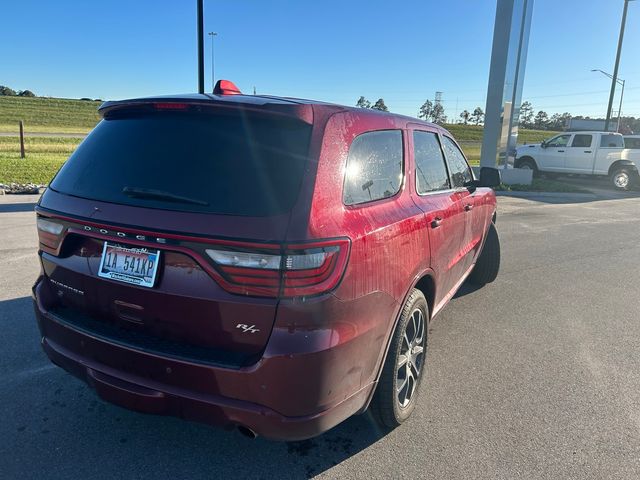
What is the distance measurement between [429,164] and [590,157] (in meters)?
18.5

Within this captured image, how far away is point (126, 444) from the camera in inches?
104

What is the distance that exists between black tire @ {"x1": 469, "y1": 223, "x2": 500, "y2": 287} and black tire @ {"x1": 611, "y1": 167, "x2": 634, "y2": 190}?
16003 mm

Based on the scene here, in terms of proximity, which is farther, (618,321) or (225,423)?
(618,321)

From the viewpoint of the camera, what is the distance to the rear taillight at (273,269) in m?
1.99

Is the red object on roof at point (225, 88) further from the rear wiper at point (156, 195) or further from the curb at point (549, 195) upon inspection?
the curb at point (549, 195)

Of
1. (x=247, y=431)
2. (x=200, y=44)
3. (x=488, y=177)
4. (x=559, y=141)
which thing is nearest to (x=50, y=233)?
(x=247, y=431)

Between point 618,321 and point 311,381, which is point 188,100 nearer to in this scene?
point 311,381

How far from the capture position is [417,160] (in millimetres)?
3246

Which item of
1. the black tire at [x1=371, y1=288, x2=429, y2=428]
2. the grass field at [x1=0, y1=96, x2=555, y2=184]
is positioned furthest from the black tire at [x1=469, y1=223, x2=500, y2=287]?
the grass field at [x1=0, y1=96, x2=555, y2=184]

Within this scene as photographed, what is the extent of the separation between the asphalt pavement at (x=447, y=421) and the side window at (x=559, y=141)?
642 inches

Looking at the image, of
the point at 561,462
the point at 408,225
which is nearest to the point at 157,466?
the point at 408,225

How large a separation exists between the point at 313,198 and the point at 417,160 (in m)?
A: 1.38

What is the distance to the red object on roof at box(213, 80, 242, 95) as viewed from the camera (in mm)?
2806

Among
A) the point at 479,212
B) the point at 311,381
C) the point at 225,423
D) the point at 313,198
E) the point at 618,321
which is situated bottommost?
the point at 618,321
